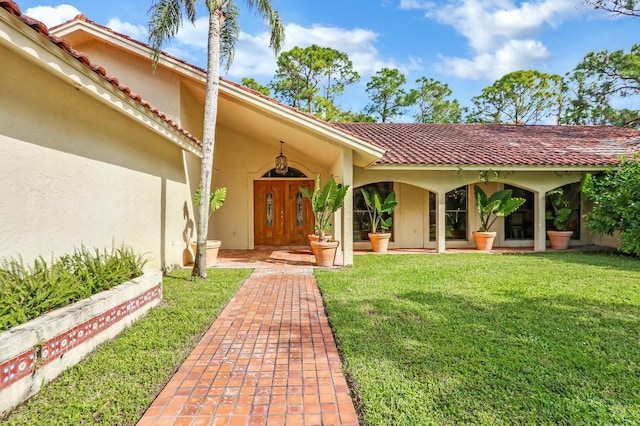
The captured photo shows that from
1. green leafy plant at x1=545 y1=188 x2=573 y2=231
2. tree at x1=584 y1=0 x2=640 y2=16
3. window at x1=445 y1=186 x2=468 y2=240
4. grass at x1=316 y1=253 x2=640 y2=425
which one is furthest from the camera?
window at x1=445 y1=186 x2=468 y2=240

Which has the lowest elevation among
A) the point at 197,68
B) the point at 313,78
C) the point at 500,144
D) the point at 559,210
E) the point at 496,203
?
the point at 559,210

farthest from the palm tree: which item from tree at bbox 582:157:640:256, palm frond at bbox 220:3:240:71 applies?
tree at bbox 582:157:640:256

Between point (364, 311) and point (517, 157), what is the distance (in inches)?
386

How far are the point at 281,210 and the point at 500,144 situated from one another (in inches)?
362

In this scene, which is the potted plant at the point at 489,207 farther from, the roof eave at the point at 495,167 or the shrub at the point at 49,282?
the shrub at the point at 49,282

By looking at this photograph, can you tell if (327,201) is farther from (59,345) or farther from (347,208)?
(59,345)

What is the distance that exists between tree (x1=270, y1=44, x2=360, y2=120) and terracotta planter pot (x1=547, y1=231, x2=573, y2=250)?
20265mm

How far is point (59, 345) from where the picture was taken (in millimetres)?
3260

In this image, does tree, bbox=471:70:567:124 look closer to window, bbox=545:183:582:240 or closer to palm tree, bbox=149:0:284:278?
window, bbox=545:183:582:240

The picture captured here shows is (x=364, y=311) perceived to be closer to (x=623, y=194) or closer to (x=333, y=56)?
(x=623, y=194)

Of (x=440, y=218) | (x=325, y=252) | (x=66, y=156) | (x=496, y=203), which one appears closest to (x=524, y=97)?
(x=496, y=203)

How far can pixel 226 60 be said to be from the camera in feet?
28.2

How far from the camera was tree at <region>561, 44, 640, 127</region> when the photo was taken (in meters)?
18.4

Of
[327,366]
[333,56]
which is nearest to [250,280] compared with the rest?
[327,366]
